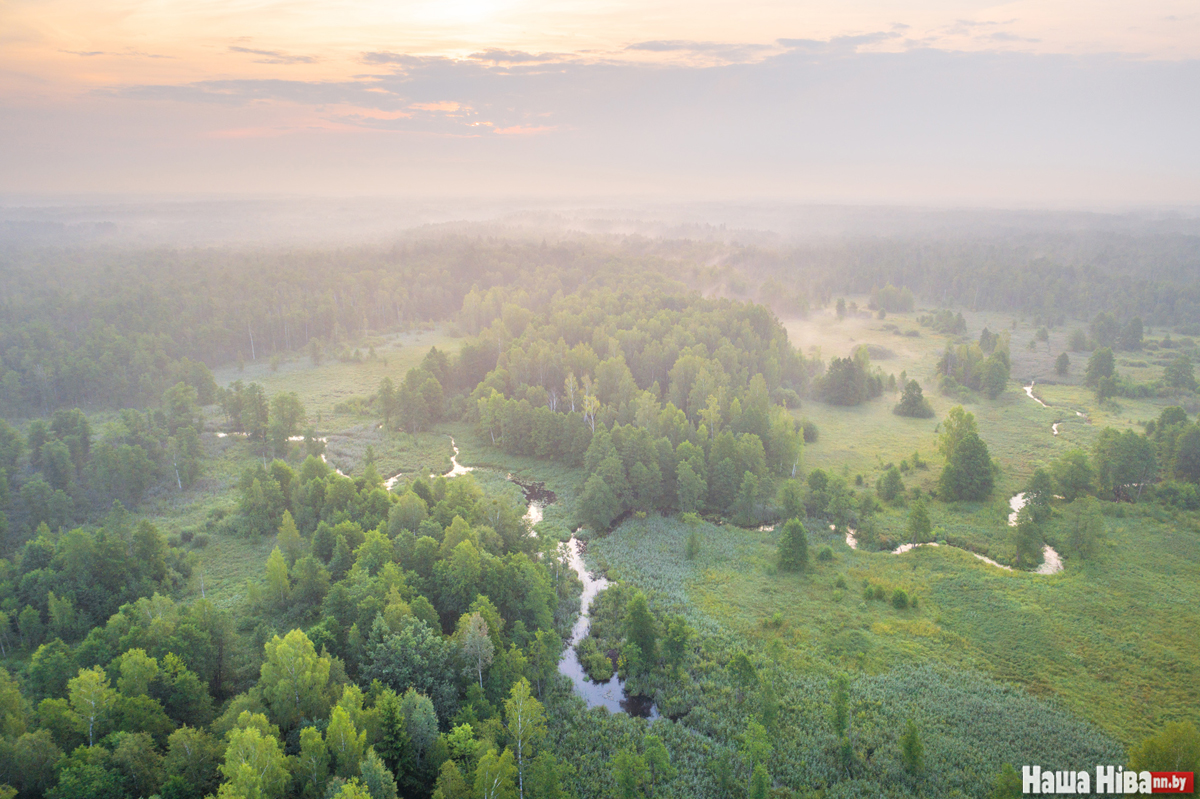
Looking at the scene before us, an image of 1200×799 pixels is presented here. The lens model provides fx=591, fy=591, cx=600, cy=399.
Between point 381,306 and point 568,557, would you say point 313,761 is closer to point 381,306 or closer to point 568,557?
point 568,557

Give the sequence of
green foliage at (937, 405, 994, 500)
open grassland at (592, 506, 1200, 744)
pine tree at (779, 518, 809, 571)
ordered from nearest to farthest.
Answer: open grassland at (592, 506, 1200, 744) < pine tree at (779, 518, 809, 571) < green foliage at (937, 405, 994, 500)

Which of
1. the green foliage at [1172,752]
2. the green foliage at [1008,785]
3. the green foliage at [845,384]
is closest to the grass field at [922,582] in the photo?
the green foliage at [1172,752]

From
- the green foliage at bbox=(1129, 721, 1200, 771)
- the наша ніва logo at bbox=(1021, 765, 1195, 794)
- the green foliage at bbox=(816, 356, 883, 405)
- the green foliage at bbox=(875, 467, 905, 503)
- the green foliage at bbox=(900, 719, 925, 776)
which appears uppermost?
the green foliage at bbox=(816, 356, 883, 405)

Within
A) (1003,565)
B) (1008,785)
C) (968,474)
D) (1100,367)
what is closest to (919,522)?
(1003,565)

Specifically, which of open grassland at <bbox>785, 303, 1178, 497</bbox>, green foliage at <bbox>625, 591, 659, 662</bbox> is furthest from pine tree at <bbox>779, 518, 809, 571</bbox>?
open grassland at <bbox>785, 303, 1178, 497</bbox>

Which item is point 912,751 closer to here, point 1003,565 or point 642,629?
point 642,629

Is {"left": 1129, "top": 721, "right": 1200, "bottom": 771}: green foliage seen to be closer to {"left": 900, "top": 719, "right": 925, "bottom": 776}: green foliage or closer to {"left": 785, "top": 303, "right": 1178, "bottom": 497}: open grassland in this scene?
{"left": 900, "top": 719, "right": 925, "bottom": 776}: green foliage
